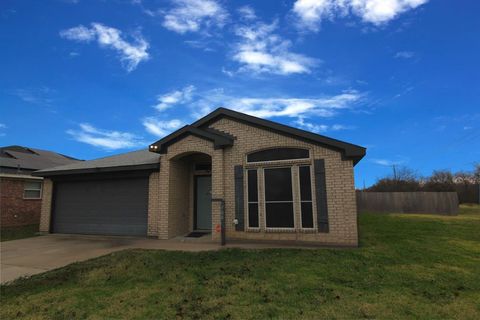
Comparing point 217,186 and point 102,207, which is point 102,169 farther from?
point 217,186

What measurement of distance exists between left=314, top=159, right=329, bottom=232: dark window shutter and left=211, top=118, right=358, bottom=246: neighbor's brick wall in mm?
113

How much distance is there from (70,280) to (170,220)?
187 inches

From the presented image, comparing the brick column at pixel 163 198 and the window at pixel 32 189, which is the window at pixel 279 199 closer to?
the brick column at pixel 163 198

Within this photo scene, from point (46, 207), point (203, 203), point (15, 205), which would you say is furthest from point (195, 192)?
point (15, 205)

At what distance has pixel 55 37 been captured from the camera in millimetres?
12234

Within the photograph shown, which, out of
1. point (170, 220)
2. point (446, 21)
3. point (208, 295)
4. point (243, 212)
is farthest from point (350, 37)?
point (208, 295)

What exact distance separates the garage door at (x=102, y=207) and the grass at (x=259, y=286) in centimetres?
389

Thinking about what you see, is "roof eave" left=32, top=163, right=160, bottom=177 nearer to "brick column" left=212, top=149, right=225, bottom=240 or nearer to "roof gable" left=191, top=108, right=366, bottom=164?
"roof gable" left=191, top=108, right=366, bottom=164

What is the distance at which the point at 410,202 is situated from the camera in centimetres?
2359

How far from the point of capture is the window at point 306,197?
8.38 m

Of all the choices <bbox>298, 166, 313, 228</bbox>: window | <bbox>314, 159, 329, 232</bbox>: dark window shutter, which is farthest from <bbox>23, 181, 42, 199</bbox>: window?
<bbox>314, 159, 329, 232</bbox>: dark window shutter

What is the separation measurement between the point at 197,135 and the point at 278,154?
9.70 ft

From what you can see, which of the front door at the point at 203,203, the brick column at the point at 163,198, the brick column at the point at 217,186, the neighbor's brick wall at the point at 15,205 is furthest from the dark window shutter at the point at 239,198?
the neighbor's brick wall at the point at 15,205

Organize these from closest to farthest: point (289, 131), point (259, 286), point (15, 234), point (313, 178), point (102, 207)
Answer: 1. point (259, 286)
2. point (313, 178)
3. point (289, 131)
4. point (102, 207)
5. point (15, 234)
